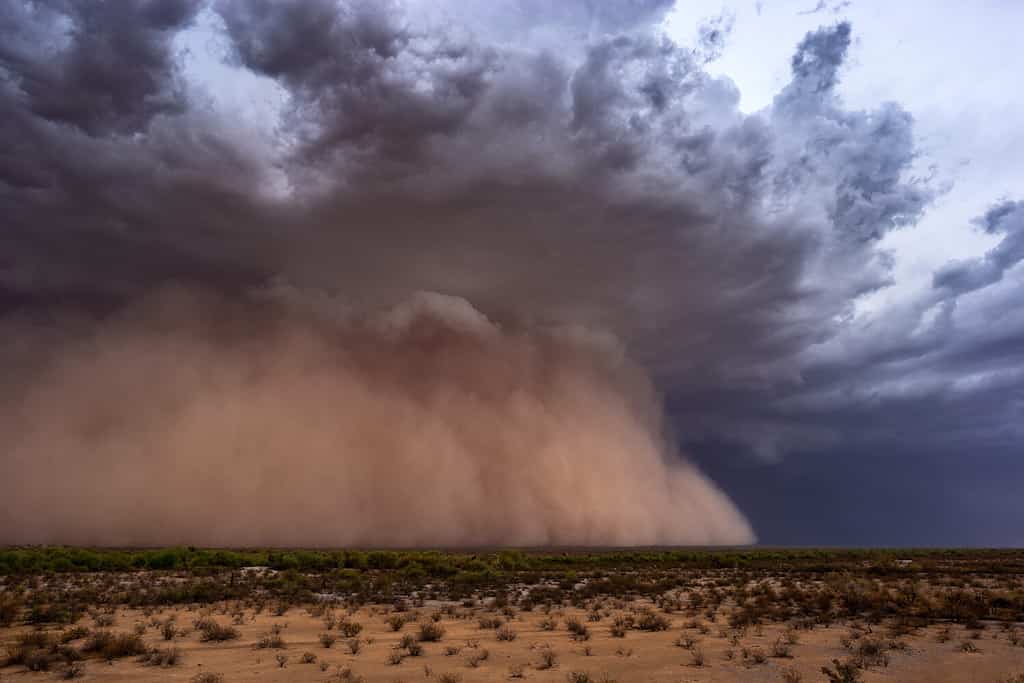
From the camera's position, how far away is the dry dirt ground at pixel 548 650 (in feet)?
46.9

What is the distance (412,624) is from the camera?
2300 cm

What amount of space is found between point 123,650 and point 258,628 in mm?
5821

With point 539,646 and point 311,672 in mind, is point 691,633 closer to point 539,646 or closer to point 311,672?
point 539,646

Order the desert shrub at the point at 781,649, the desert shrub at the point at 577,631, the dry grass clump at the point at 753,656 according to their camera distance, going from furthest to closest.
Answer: the desert shrub at the point at 577,631 → the desert shrub at the point at 781,649 → the dry grass clump at the point at 753,656

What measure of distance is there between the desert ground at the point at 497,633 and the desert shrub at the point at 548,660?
0.11 feet

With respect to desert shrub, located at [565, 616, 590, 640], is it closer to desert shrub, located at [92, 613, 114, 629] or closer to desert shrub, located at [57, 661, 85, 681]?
desert shrub, located at [57, 661, 85, 681]

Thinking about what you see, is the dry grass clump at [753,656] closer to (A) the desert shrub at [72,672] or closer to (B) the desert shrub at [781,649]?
(B) the desert shrub at [781,649]

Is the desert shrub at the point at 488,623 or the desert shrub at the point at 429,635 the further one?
the desert shrub at the point at 488,623

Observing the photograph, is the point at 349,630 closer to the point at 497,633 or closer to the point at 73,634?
the point at 497,633

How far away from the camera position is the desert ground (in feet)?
48.3

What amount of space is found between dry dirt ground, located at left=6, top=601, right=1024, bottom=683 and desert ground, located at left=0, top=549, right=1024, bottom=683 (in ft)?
0.24

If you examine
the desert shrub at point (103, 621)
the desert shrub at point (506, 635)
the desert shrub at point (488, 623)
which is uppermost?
the desert shrub at point (103, 621)

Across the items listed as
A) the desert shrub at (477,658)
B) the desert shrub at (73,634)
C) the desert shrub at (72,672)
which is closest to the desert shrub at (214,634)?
the desert shrub at (73,634)

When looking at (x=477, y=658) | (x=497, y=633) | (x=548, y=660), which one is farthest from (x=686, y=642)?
(x=477, y=658)
